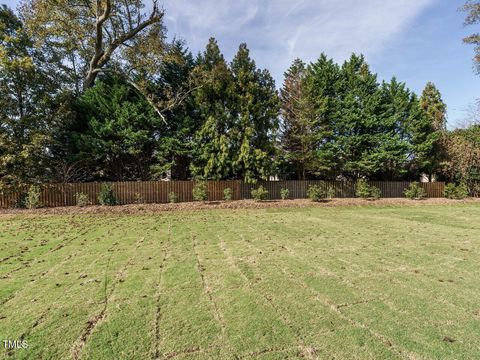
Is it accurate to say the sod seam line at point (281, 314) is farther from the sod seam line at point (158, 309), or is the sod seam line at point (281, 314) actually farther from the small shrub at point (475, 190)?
the small shrub at point (475, 190)

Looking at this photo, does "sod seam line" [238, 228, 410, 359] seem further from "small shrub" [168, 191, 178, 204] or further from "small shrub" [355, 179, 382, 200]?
"small shrub" [355, 179, 382, 200]

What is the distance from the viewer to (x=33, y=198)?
12109 mm

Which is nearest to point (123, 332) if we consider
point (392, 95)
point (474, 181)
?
point (392, 95)

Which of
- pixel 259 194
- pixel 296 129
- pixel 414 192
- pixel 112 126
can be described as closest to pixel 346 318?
pixel 259 194

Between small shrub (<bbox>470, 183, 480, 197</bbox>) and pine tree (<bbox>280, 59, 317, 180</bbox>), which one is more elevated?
pine tree (<bbox>280, 59, 317, 180</bbox>)

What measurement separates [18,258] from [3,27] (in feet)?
44.8

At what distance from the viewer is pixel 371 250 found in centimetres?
549

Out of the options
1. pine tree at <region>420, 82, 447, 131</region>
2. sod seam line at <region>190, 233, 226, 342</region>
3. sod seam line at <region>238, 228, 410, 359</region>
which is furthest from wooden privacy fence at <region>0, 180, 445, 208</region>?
sod seam line at <region>238, 228, 410, 359</region>

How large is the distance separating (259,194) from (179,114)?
22.8 ft

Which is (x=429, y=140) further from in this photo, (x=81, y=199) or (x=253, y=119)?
(x=81, y=199)

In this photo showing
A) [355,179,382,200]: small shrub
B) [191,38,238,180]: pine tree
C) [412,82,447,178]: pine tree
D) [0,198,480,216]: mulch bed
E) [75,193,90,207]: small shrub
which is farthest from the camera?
[412,82,447,178]: pine tree

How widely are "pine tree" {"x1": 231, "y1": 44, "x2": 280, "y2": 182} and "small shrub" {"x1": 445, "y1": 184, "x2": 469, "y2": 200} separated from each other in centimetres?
1241

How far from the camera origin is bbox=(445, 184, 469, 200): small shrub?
58.7 ft

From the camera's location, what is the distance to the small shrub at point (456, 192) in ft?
58.7
